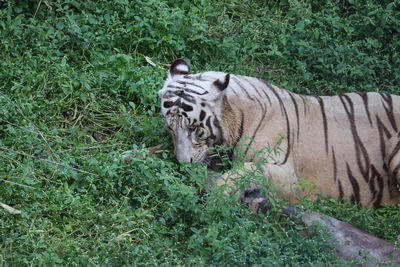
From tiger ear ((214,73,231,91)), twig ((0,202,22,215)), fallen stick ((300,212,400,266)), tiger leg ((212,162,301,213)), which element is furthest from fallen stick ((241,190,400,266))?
twig ((0,202,22,215))

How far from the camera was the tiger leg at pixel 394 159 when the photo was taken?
5.92 meters

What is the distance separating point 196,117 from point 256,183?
908 mm

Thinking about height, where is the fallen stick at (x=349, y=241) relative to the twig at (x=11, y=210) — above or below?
above

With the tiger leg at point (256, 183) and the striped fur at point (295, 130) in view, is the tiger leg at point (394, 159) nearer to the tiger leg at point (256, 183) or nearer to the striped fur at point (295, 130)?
the striped fur at point (295, 130)

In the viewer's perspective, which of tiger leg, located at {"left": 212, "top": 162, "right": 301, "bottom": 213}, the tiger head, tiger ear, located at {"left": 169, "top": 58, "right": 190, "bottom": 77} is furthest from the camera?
tiger ear, located at {"left": 169, "top": 58, "right": 190, "bottom": 77}

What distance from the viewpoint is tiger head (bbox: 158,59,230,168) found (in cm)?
580

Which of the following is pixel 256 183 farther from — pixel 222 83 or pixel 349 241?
pixel 222 83

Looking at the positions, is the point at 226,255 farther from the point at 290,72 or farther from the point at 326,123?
the point at 290,72

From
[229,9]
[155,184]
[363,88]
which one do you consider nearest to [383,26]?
[363,88]

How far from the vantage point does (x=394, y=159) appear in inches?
234

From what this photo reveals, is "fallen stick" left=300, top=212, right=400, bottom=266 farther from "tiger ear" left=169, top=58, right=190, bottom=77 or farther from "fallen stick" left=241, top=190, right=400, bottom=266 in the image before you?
"tiger ear" left=169, top=58, right=190, bottom=77

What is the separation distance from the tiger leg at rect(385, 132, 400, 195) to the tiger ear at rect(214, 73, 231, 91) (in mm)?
1334

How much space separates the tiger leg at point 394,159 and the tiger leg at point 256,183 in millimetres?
728

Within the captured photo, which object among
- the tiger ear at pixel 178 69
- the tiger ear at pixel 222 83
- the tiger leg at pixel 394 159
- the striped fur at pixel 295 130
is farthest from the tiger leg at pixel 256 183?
the tiger ear at pixel 178 69
